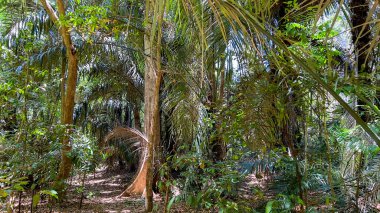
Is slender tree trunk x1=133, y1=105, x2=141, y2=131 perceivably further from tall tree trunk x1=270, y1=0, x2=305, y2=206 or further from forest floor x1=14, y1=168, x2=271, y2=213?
tall tree trunk x1=270, y1=0, x2=305, y2=206

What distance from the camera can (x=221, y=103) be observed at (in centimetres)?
391

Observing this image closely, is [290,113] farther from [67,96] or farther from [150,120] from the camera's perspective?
[67,96]

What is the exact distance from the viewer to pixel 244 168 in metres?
3.87

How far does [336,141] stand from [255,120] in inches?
30.1

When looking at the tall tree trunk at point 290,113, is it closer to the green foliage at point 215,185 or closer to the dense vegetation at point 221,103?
the dense vegetation at point 221,103

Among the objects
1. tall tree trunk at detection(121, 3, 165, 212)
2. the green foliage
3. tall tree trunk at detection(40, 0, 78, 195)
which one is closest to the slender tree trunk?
tall tree trunk at detection(121, 3, 165, 212)

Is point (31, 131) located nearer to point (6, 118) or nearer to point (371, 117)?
point (6, 118)

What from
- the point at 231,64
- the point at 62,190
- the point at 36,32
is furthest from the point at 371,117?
the point at 36,32

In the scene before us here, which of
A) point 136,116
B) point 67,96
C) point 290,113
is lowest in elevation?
point 290,113

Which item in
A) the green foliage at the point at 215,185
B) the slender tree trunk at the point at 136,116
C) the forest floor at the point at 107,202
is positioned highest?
the slender tree trunk at the point at 136,116

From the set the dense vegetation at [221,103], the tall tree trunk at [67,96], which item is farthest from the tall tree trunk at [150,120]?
the tall tree trunk at [67,96]

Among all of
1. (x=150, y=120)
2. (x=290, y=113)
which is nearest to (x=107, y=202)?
(x=150, y=120)

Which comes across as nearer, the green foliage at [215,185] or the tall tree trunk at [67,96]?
the green foliage at [215,185]

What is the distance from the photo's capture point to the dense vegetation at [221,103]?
2166 mm
